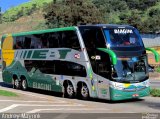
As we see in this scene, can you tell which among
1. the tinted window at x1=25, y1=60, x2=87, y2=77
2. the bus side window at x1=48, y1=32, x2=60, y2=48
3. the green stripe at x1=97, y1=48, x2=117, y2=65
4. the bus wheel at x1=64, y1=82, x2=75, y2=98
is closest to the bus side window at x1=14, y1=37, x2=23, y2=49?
the tinted window at x1=25, y1=60, x2=87, y2=77

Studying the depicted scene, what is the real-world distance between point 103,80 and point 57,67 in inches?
166

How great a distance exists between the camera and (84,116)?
13805mm

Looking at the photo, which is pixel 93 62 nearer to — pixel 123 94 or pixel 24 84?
pixel 123 94

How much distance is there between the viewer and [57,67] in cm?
2295

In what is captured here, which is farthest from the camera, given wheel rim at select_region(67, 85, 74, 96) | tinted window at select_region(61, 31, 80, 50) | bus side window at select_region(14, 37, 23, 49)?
bus side window at select_region(14, 37, 23, 49)

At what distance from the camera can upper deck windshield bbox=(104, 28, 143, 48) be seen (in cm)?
1959

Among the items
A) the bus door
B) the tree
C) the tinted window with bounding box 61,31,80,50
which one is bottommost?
the bus door

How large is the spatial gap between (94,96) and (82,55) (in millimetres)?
2006

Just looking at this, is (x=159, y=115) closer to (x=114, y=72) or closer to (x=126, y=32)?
(x=114, y=72)

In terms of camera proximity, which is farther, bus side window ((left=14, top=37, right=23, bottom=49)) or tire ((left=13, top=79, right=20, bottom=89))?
tire ((left=13, top=79, right=20, bottom=89))

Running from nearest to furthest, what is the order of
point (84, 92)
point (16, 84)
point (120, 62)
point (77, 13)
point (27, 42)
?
point (120, 62), point (84, 92), point (27, 42), point (16, 84), point (77, 13)

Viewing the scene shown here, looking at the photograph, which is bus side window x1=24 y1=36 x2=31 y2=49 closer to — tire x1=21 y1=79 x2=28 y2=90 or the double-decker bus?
the double-decker bus

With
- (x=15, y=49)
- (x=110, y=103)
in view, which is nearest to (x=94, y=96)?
(x=110, y=103)

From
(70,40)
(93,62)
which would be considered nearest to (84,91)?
(93,62)
